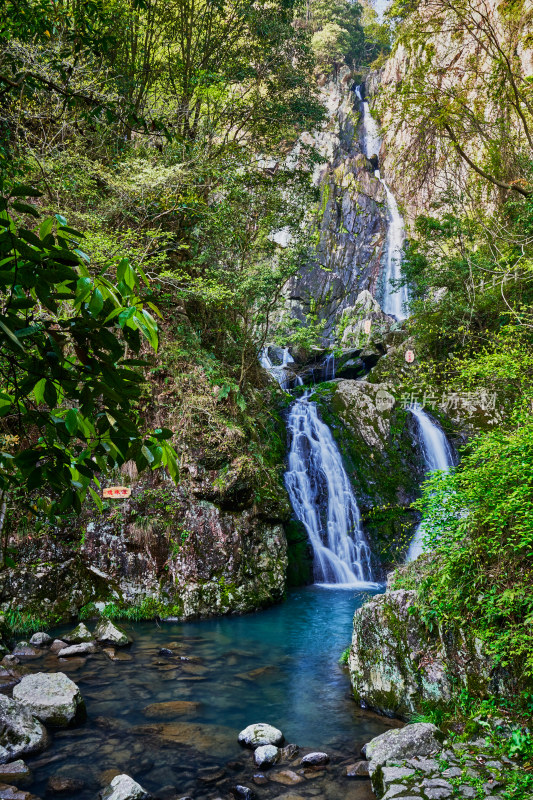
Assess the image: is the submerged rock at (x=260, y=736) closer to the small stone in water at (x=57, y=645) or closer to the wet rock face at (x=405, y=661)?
the wet rock face at (x=405, y=661)

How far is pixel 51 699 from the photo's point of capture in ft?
17.4

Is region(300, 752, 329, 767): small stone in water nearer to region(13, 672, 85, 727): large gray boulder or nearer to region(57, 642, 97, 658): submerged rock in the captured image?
region(13, 672, 85, 727): large gray boulder

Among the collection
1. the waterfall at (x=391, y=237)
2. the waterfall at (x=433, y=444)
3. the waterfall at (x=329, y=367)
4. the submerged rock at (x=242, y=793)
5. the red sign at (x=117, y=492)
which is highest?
the waterfall at (x=391, y=237)

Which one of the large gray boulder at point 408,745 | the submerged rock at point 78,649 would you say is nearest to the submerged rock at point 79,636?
the submerged rock at point 78,649

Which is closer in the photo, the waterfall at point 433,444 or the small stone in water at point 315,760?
the small stone in water at point 315,760

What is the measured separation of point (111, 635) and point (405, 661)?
14.9 ft

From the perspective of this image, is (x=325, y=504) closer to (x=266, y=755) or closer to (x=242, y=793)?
(x=266, y=755)

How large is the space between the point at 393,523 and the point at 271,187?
8902 mm

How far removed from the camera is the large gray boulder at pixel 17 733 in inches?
182

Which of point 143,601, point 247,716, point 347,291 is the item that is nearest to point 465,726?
point 247,716

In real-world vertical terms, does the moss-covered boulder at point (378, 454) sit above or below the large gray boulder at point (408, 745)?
above

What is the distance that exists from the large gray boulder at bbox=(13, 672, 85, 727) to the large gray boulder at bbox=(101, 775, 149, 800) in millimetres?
1371

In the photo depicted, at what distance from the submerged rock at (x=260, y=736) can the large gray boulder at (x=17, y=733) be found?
190 cm

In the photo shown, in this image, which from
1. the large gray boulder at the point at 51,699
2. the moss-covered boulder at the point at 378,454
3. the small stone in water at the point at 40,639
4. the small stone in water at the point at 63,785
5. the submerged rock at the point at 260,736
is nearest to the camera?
the small stone in water at the point at 63,785
